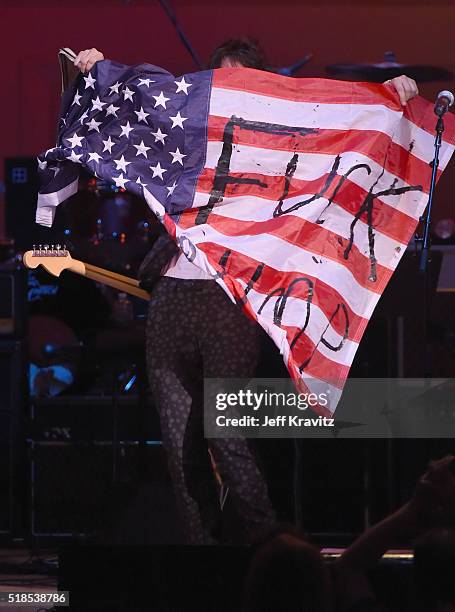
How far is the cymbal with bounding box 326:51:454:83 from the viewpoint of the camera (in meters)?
5.94

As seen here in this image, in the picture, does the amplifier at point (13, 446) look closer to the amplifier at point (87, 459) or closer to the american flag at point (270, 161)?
the amplifier at point (87, 459)

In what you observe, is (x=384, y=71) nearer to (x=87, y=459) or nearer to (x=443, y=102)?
(x=443, y=102)

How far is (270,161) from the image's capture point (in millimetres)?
4168

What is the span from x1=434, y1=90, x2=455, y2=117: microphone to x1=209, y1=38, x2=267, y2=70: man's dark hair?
2.24 ft

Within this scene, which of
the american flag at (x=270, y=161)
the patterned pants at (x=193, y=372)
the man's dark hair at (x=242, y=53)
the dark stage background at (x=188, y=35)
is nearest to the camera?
the patterned pants at (x=193, y=372)

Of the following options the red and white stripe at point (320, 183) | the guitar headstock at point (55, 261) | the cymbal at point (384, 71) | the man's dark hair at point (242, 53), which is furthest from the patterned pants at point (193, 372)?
the cymbal at point (384, 71)

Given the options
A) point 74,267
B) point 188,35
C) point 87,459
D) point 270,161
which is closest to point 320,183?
point 270,161

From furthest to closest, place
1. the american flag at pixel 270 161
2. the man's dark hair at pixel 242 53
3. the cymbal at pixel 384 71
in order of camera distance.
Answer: the cymbal at pixel 384 71 < the man's dark hair at pixel 242 53 < the american flag at pixel 270 161

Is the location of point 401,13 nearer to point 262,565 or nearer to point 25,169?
point 25,169

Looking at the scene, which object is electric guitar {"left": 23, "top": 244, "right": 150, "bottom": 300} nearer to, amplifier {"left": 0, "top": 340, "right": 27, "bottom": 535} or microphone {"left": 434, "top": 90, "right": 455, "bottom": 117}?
microphone {"left": 434, "top": 90, "right": 455, "bottom": 117}

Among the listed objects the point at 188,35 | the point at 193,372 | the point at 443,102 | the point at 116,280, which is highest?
the point at 188,35

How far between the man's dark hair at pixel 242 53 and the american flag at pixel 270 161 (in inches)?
2.1

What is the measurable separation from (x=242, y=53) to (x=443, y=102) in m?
0.78

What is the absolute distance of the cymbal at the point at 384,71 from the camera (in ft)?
19.5
